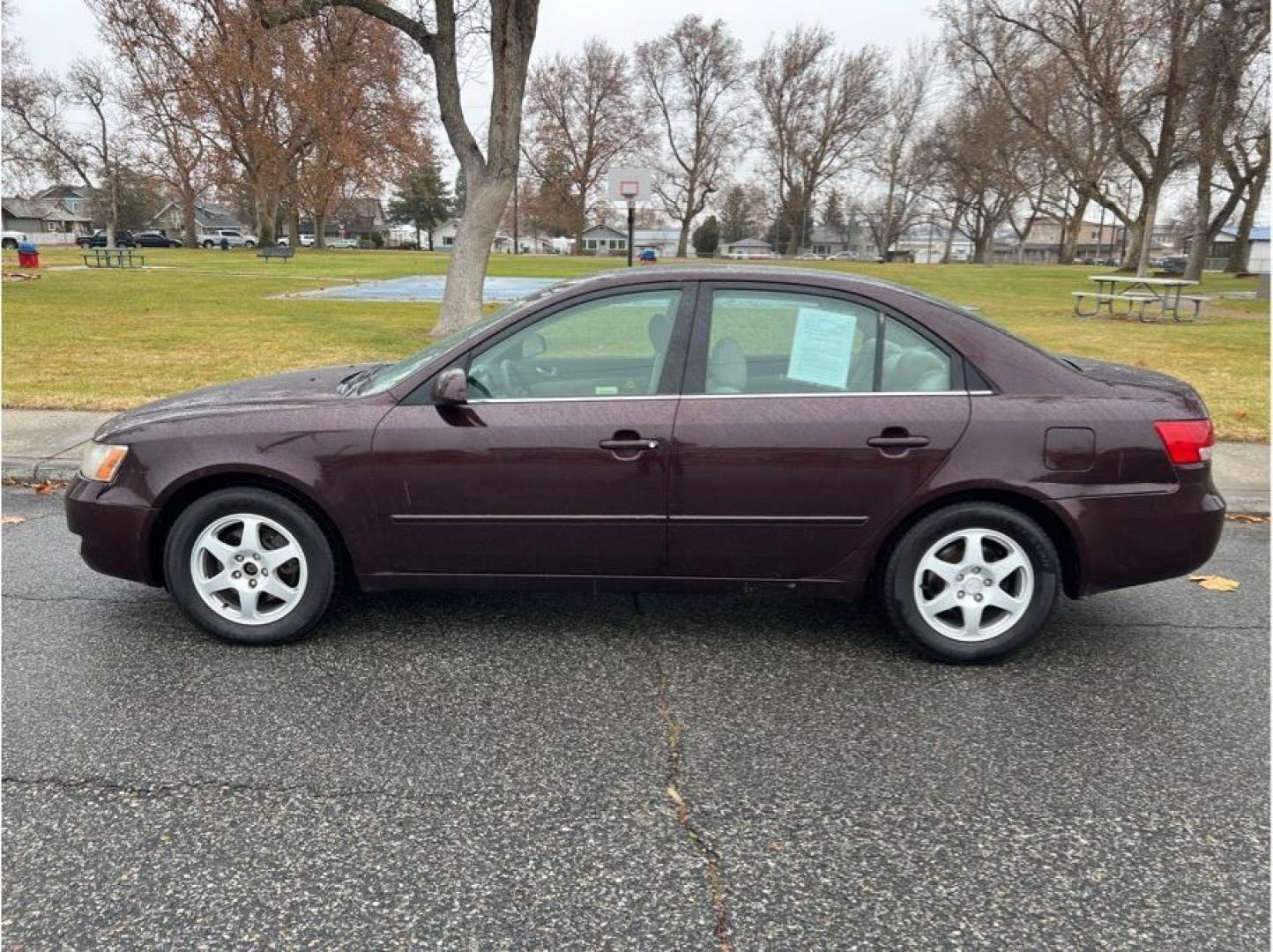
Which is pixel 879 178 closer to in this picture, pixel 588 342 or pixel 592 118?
pixel 592 118

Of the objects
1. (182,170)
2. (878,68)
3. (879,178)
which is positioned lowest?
(182,170)

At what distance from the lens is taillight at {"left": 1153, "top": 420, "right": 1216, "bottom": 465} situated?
3.54 metres

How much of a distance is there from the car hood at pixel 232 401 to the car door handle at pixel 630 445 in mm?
→ 1125

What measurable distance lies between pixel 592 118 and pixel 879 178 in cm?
2211

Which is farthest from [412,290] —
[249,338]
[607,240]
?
[607,240]

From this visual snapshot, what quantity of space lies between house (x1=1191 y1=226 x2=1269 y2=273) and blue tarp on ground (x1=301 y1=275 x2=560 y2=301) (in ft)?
99.6

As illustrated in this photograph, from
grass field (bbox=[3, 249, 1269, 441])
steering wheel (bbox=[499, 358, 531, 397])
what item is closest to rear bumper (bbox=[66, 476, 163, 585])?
steering wheel (bbox=[499, 358, 531, 397])

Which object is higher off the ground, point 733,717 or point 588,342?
point 588,342

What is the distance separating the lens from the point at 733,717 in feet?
10.6

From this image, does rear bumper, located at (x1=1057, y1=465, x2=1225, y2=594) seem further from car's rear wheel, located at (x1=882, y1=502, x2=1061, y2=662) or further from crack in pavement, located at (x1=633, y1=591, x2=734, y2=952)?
crack in pavement, located at (x1=633, y1=591, x2=734, y2=952)

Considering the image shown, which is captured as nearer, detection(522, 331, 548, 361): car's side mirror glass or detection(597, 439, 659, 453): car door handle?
detection(597, 439, 659, 453): car door handle

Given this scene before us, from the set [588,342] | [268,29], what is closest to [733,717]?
[588,342]

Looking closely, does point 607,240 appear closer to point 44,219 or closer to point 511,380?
point 44,219

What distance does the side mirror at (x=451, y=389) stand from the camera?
3467 millimetres
